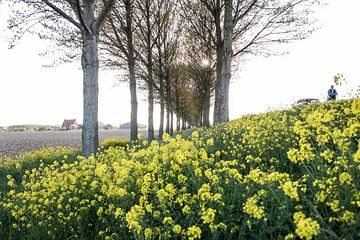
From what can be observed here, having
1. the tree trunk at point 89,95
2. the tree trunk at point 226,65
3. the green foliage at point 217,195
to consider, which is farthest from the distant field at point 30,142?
the green foliage at point 217,195

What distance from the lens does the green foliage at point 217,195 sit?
Answer: 2707mm

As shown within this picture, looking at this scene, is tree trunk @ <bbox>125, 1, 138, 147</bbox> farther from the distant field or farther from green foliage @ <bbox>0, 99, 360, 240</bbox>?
green foliage @ <bbox>0, 99, 360, 240</bbox>

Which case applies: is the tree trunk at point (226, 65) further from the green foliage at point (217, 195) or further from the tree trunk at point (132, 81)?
the green foliage at point (217, 195)

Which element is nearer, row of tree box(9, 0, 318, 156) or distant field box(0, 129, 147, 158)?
row of tree box(9, 0, 318, 156)

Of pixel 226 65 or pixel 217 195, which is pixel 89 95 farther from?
pixel 217 195

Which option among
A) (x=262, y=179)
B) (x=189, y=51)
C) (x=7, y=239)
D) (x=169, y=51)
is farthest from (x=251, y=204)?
(x=189, y=51)

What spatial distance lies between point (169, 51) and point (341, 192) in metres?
20.5

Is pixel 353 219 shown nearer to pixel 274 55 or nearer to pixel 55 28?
pixel 55 28

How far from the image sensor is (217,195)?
2.94 meters

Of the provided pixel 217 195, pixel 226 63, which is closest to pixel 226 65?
pixel 226 63

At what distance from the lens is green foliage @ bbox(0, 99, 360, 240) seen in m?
2.71

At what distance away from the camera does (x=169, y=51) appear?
2233 centimetres

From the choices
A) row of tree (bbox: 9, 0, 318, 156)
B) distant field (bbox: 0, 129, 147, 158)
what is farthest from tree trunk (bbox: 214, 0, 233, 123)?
distant field (bbox: 0, 129, 147, 158)

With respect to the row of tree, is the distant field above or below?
below
